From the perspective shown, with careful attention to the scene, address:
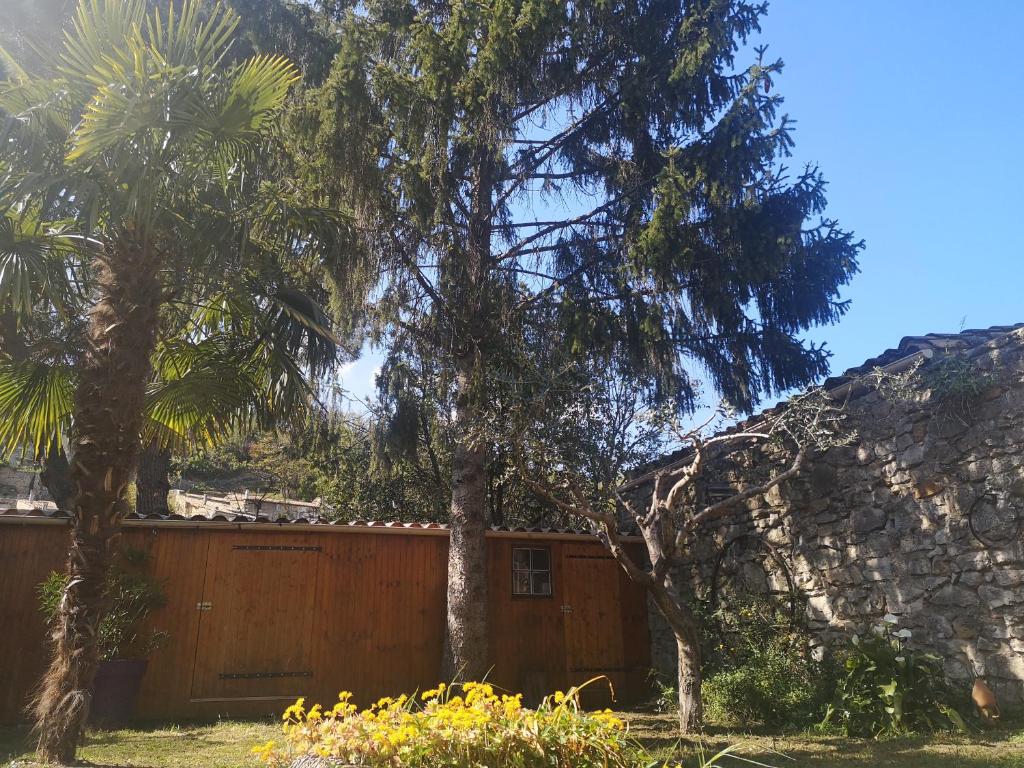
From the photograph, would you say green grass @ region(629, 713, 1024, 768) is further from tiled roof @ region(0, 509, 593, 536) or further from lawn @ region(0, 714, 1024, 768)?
tiled roof @ region(0, 509, 593, 536)

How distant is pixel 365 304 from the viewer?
29.6 ft

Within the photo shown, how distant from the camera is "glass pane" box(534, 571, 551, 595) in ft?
31.7

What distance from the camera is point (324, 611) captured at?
870 centimetres

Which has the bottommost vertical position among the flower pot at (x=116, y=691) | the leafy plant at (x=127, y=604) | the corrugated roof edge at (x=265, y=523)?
the flower pot at (x=116, y=691)

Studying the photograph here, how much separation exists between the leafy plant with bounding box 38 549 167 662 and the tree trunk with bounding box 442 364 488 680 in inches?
122

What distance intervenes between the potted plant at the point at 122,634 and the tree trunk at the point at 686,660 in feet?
17.1

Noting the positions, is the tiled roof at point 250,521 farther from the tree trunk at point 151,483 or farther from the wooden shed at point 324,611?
the tree trunk at point 151,483

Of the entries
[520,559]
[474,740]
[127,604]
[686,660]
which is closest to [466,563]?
[520,559]

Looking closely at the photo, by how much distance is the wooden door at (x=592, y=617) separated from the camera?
376 inches

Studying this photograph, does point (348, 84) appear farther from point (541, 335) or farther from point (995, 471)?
point (995, 471)

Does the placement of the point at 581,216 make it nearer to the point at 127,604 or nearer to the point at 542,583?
the point at 542,583

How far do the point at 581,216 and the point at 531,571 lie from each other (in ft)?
15.3

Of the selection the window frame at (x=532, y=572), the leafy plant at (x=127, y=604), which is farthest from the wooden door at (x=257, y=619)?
the window frame at (x=532, y=572)

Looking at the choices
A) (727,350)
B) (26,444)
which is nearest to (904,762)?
(727,350)
